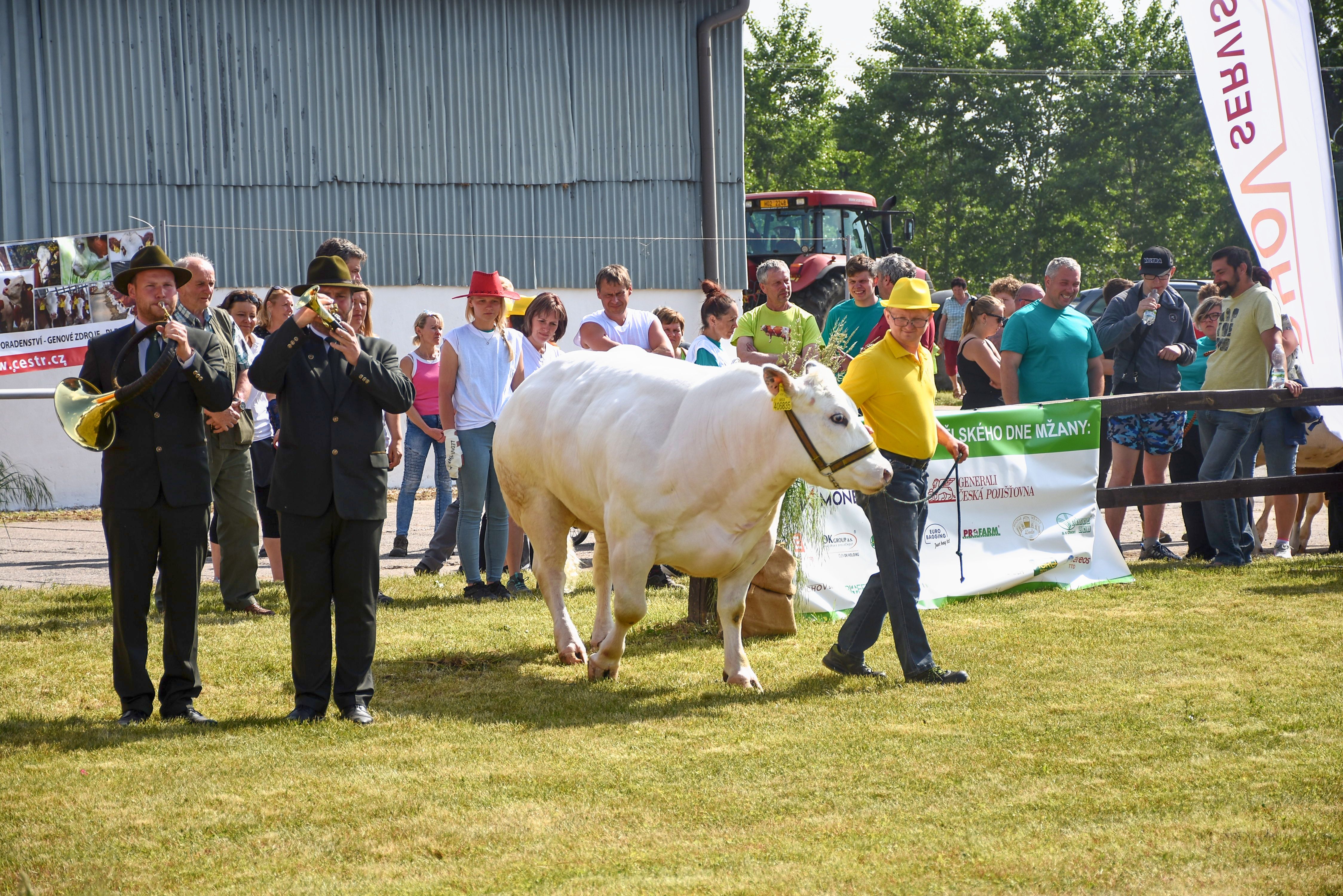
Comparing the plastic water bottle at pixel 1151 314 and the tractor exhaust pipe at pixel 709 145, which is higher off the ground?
the tractor exhaust pipe at pixel 709 145

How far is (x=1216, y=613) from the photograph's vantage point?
8242 millimetres

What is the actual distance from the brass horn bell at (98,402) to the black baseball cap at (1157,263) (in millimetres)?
8404

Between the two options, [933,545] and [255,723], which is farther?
[933,545]

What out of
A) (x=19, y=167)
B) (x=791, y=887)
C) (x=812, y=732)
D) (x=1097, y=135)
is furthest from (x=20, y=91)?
(x=1097, y=135)

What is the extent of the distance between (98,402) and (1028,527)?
6243 millimetres

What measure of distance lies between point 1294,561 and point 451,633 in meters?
6.60

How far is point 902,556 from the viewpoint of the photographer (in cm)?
656

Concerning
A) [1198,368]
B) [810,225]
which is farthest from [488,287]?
[810,225]

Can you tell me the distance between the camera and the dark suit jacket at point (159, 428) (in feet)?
19.1

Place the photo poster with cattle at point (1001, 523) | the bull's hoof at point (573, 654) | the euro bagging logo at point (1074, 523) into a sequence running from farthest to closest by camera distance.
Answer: the euro bagging logo at point (1074, 523), the photo poster with cattle at point (1001, 523), the bull's hoof at point (573, 654)

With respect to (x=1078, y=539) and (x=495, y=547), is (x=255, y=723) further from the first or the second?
(x=1078, y=539)

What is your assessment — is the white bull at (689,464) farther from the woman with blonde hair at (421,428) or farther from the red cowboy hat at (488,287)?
the woman with blonde hair at (421,428)

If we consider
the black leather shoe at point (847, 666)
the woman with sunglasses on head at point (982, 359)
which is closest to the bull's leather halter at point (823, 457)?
the black leather shoe at point (847, 666)

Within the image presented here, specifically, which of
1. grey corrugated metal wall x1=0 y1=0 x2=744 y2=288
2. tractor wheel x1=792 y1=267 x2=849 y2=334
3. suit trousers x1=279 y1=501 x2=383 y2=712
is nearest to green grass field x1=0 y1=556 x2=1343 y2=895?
suit trousers x1=279 y1=501 x2=383 y2=712
